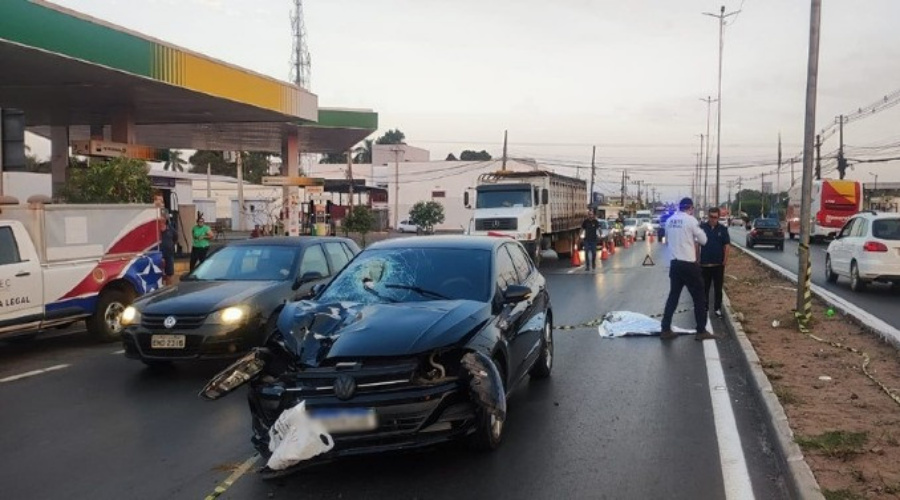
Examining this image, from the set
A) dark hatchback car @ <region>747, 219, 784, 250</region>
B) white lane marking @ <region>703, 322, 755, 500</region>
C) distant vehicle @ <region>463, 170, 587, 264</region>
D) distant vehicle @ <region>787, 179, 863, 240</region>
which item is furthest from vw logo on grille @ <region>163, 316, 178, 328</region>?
distant vehicle @ <region>787, 179, 863, 240</region>

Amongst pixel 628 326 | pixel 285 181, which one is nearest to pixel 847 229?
pixel 628 326

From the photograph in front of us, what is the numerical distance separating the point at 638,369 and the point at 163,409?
5050mm

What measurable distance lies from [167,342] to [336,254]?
3124 mm

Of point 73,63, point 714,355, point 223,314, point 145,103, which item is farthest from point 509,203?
point 223,314

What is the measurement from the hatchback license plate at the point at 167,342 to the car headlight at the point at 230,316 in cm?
38

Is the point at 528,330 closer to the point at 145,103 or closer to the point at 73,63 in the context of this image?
the point at 73,63

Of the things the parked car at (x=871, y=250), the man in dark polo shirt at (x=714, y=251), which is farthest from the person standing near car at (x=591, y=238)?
the man in dark polo shirt at (x=714, y=251)

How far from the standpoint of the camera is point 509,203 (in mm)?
26344

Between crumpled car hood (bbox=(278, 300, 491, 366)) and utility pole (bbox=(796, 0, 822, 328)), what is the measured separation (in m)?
6.92

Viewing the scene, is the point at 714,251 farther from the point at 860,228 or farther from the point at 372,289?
the point at 372,289

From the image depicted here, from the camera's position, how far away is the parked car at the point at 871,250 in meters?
16.0

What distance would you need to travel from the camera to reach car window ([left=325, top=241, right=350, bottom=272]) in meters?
10.7

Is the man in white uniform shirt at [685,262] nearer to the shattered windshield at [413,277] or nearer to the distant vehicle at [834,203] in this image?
the shattered windshield at [413,277]

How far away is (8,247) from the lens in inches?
387
